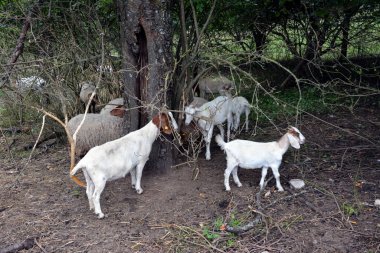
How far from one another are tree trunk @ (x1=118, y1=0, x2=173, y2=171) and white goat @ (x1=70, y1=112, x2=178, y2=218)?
306 millimetres

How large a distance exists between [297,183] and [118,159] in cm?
214

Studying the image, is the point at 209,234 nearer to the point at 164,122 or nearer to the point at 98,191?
the point at 98,191

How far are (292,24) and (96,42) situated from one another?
4467mm

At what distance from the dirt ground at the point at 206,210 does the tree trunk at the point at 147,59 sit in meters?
0.71

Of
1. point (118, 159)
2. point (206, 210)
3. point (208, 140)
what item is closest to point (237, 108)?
point (208, 140)

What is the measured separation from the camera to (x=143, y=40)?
5812mm

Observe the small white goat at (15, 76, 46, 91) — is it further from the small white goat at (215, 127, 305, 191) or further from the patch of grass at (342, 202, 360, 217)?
the patch of grass at (342, 202, 360, 217)

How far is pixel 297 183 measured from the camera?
5.27m

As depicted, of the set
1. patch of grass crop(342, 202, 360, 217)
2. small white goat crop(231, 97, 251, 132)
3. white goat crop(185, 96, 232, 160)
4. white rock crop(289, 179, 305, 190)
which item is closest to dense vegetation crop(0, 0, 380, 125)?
white goat crop(185, 96, 232, 160)

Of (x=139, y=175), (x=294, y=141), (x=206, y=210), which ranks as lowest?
(x=206, y=210)

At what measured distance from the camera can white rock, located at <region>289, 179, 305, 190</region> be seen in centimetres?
524

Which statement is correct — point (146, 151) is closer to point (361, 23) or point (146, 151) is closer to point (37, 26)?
point (37, 26)

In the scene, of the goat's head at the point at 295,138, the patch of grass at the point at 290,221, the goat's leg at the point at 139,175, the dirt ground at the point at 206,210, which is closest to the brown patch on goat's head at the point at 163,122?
the goat's leg at the point at 139,175

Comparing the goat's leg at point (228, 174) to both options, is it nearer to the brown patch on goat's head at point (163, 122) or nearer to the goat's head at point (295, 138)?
the goat's head at point (295, 138)
